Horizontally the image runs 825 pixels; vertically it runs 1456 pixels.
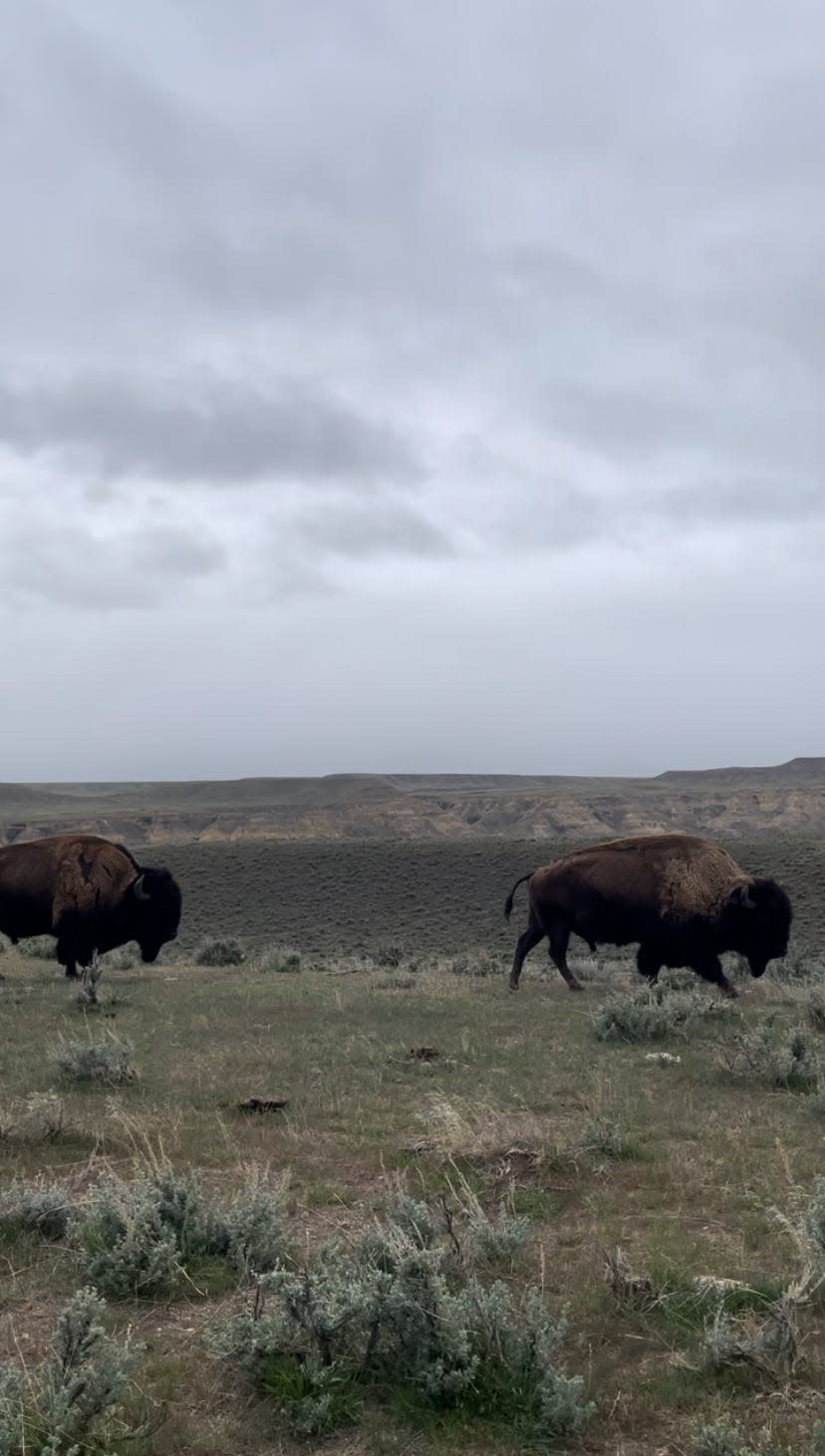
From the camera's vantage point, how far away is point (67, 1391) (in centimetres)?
290

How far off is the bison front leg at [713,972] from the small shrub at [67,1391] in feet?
33.6

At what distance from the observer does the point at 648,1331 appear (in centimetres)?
356

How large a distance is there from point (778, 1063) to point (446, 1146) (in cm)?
307

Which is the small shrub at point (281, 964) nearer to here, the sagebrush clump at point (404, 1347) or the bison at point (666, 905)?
the bison at point (666, 905)

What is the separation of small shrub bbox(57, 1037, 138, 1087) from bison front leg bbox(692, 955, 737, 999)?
24.4ft

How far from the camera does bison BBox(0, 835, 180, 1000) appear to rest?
14.1 meters

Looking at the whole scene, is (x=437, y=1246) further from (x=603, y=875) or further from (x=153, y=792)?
(x=153, y=792)

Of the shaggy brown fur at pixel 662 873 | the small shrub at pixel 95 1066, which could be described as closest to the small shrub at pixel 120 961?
the shaggy brown fur at pixel 662 873

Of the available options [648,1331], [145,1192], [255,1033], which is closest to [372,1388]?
[648,1331]

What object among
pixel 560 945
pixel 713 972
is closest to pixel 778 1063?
pixel 713 972

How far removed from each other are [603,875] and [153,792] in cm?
10928

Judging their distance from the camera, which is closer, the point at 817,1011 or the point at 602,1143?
the point at 602,1143

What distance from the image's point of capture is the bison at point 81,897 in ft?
46.4

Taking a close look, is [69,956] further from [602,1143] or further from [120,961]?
[602,1143]
